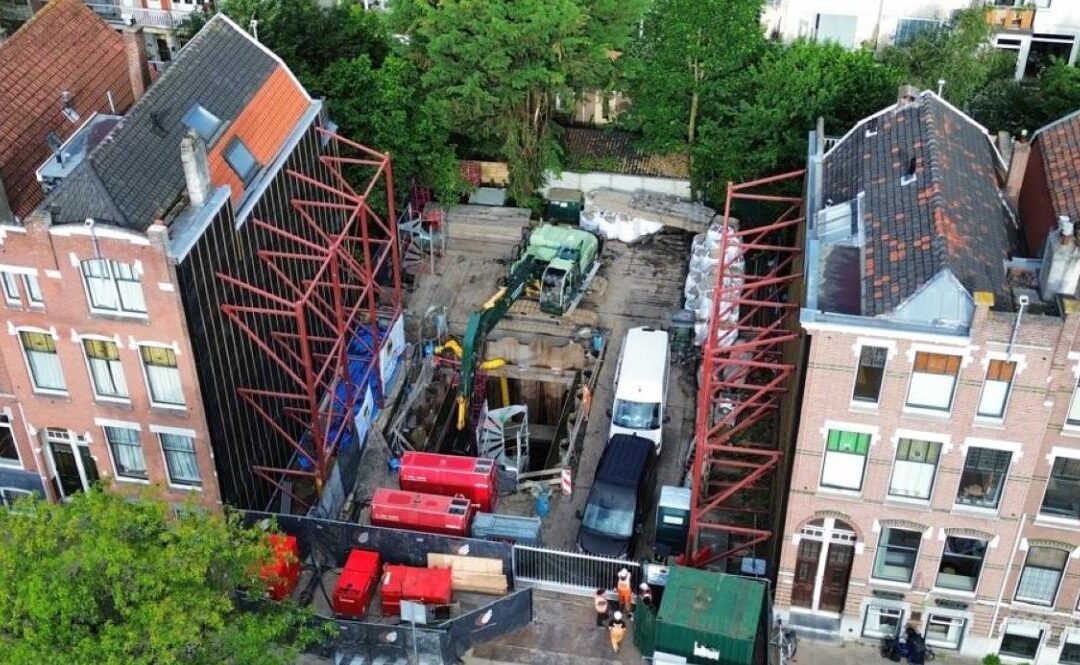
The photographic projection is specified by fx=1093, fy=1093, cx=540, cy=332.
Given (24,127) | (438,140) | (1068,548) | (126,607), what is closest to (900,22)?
(438,140)

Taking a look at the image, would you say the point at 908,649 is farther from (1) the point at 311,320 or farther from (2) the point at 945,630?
(1) the point at 311,320

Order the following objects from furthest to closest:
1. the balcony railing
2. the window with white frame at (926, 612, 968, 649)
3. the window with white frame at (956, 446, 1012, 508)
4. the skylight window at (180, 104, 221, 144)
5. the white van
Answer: the balcony railing → the white van → the skylight window at (180, 104, 221, 144) → the window with white frame at (926, 612, 968, 649) → the window with white frame at (956, 446, 1012, 508)

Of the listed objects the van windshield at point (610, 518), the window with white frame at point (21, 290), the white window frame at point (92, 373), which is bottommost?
the van windshield at point (610, 518)

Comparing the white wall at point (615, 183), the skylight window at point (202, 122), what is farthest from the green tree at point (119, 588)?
the white wall at point (615, 183)

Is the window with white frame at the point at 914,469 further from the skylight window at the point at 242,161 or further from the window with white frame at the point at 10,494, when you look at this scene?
the window with white frame at the point at 10,494

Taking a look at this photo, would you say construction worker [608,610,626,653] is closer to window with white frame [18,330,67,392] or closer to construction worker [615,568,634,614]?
construction worker [615,568,634,614]

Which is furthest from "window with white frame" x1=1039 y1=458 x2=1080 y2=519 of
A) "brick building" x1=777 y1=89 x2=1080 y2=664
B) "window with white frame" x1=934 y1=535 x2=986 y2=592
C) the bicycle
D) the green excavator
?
the green excavator

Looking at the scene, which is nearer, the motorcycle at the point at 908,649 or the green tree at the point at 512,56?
the motorcycle at the point at 908,649
